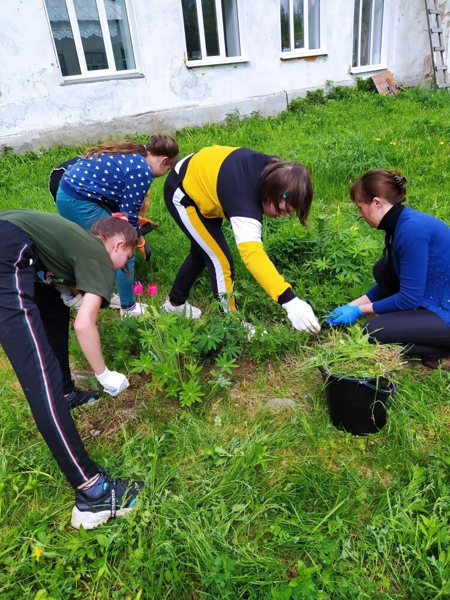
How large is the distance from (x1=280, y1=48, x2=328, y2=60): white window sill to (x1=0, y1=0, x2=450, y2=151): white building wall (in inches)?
3.7

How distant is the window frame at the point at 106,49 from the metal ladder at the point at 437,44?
736 centimetres

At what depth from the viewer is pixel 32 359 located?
1.54 m

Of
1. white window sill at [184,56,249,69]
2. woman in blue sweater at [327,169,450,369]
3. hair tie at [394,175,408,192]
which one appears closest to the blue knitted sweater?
woman in blue sweater at [327,169,450,369]

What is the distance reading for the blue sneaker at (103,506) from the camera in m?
1.64

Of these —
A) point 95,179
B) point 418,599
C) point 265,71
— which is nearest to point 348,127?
point 265,71

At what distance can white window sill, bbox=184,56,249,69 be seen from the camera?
7586 millimetres

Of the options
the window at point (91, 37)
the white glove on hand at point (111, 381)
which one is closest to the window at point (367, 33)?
the window at point (91, 37)

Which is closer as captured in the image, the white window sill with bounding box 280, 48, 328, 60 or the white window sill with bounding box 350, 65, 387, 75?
the white window sill with bounding box 280, 48, 328, 60

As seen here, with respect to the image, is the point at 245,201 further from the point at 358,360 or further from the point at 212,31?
the point at 212,31

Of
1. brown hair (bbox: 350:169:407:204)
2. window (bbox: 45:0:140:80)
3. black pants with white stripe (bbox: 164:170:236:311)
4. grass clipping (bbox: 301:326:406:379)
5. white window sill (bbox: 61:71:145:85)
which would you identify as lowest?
grass clipping (bbox: 301:326:406:379)

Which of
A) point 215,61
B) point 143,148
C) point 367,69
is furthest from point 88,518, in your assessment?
point 367,69

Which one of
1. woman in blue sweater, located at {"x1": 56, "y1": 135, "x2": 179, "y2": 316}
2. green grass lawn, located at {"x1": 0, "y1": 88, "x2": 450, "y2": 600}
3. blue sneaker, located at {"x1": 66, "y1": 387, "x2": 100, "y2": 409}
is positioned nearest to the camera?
green grass lawn, located at {"x1": 0, "y1": 88, "x2": 450, "y2": 600}

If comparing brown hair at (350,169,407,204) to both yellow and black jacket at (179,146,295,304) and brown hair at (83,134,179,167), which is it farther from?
brown hair at (83,134,179,167)

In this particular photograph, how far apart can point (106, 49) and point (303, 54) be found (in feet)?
14.4
